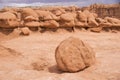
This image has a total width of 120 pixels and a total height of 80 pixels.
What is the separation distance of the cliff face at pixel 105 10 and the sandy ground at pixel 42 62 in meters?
18.6

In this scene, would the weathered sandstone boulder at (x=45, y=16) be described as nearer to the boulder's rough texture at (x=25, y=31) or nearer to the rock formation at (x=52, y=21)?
the rock formation at (x=52, y=21)

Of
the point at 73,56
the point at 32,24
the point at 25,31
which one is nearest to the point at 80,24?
Result: the point at 32,24

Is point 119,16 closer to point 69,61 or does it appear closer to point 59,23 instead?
point 59,23

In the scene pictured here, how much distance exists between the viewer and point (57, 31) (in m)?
18.4

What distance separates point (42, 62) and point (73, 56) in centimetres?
239

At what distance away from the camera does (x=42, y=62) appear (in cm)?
1036

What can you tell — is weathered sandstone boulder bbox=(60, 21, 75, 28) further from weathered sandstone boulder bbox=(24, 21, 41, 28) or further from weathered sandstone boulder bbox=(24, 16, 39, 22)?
weathered sandstone boulder bbox=(24, 16, 39, 22)

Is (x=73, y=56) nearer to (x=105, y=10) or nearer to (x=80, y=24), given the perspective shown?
(x=80, y=24)

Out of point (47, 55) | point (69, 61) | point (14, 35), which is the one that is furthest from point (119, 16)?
point (69, 61)

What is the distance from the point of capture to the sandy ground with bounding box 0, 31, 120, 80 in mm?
7664

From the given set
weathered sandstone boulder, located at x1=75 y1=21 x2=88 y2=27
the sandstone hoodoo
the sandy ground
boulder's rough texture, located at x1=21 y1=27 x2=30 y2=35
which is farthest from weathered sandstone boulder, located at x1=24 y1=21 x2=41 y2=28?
the sandstone hoodoo

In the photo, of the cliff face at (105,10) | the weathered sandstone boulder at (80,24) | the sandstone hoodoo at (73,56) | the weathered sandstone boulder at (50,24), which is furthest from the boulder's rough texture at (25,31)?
the cliff face at (105,10)

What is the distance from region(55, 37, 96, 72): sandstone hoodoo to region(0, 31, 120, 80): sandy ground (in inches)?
9.0

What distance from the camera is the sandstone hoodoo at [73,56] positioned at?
27.0 ft
